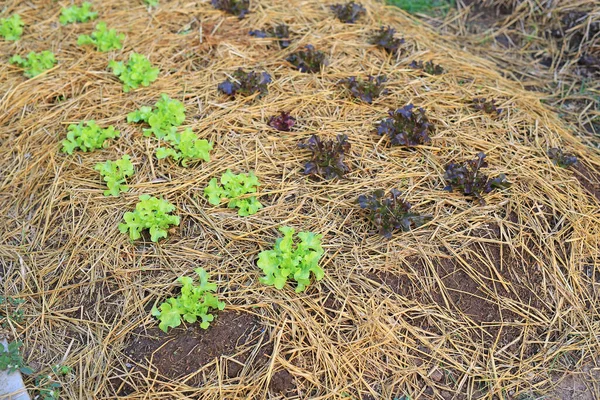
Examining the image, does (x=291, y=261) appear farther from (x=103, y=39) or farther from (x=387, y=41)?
(x=103, y=39)

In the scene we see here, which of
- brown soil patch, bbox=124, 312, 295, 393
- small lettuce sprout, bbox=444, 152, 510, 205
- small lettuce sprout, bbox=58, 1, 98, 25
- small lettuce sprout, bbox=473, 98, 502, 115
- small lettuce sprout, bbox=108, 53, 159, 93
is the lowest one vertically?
brown soil patch, bbox=124, 312, 295, 393

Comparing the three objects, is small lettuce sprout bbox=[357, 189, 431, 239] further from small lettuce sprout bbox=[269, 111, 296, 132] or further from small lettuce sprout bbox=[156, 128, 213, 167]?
small lettuce sprout bbox=[156, 128, 213, 167]

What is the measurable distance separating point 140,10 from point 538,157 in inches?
114

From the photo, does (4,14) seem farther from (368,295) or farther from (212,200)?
(368,295)

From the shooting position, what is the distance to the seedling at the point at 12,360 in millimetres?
2426

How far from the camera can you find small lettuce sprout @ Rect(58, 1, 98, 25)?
399 centimetres

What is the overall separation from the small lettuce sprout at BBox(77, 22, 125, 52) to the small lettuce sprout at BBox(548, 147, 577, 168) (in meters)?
2.82

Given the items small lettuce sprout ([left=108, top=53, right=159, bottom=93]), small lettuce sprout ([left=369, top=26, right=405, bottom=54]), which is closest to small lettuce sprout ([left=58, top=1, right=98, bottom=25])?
small lettuce sprout ([left=108, top=53, right=159, bottom=93])

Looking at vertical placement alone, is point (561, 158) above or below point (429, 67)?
below

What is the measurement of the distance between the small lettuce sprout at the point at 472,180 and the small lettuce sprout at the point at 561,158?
0.44 m

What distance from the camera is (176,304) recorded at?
98.8 inches

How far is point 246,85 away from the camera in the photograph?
11.3ft

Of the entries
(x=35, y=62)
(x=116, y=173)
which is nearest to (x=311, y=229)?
(x=116, y=173)

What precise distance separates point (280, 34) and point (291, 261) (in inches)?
75.4
